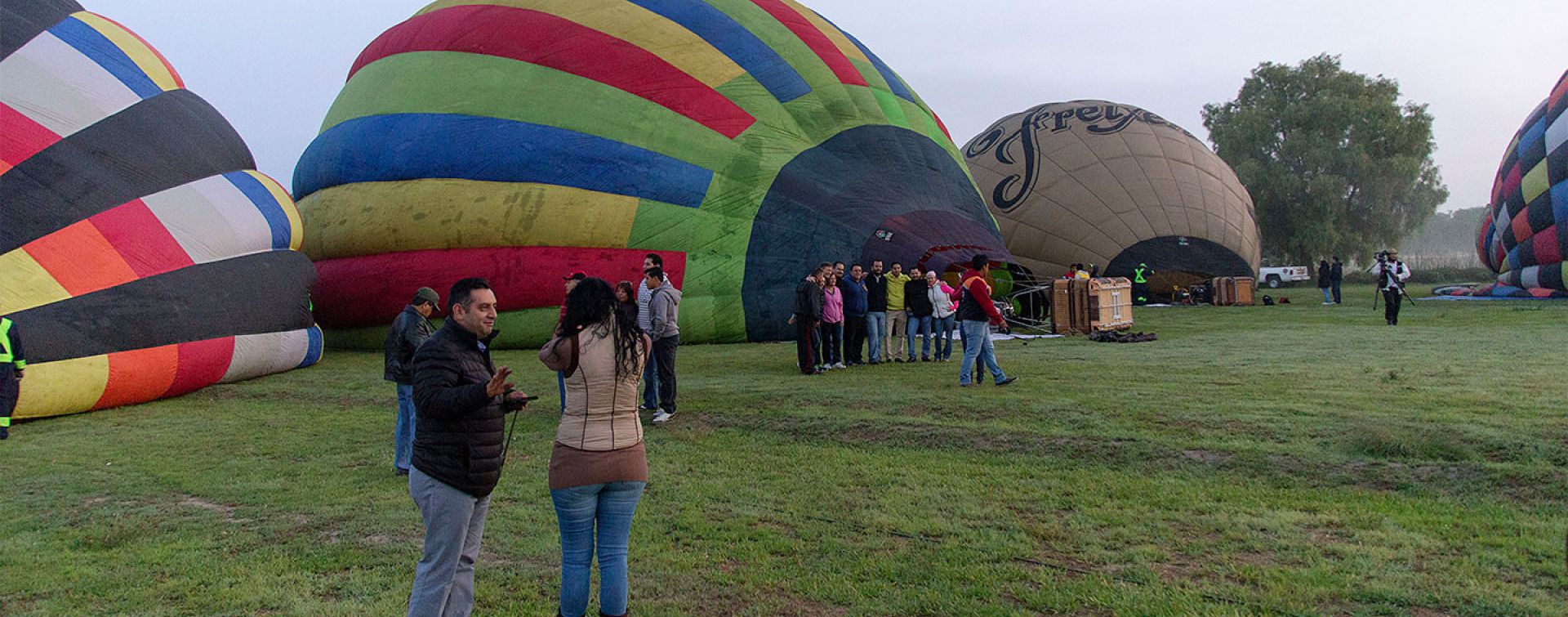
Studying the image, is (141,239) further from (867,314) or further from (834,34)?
(834,34)

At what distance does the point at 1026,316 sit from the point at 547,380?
880cm

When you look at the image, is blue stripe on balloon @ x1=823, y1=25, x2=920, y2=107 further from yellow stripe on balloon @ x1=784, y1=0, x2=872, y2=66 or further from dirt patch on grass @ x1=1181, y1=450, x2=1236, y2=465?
dirt patch on grass @ x1=1181, y1=450, x2=1236, y2=465

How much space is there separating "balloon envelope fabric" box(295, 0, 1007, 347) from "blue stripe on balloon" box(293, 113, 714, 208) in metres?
0.02

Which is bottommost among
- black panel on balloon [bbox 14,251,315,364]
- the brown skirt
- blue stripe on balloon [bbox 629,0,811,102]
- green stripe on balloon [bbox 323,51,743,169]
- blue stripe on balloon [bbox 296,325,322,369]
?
the brown skirt

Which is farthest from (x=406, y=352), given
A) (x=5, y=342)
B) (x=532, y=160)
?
(x=532, y=160)

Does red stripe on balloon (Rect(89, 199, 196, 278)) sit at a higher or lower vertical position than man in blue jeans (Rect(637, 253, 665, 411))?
higher

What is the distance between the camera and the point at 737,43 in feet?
43.1

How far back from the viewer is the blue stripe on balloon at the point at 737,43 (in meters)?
12.9

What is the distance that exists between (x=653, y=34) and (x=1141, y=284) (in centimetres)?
1366

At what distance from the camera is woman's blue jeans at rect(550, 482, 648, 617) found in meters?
3.08

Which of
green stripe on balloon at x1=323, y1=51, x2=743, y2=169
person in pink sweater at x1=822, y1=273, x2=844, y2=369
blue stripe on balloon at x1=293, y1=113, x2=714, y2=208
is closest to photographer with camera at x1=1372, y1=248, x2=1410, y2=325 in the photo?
person in pink sweater at x1=822, y1=273, x2=844, y2=369

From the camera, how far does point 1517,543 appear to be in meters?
3.72

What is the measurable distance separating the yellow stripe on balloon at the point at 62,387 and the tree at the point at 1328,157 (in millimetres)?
33548

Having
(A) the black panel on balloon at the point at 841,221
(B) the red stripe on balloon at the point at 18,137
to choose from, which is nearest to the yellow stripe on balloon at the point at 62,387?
(B) the red stripe on balloon at the point at 18,137
